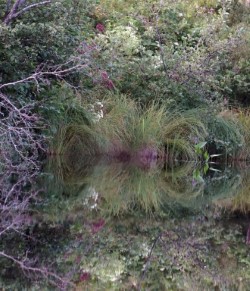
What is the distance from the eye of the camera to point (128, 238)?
16.9 feet

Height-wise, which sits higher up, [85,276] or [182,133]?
[85,276]

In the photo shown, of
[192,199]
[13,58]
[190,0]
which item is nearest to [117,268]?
[192,199]

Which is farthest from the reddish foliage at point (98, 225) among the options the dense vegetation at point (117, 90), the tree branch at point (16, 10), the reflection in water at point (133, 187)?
the tree branch at point (16, 10)

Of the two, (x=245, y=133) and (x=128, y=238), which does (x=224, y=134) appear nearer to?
(x=245, y=133)

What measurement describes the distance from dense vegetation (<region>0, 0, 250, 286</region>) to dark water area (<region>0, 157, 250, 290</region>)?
0.21m

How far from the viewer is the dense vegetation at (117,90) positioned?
934 centimetres

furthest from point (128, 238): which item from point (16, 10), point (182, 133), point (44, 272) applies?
point (182, 133)

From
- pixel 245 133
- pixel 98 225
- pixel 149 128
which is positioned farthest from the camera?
pixel 245 133

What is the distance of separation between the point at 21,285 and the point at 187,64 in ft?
32.3

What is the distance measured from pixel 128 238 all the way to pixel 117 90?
24.3 ft

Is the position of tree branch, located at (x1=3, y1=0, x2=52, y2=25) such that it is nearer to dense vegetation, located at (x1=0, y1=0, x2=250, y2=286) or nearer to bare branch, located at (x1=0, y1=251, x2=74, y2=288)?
dense vegetation, located at (x1=0, y1=0, x2=250, y2=286)

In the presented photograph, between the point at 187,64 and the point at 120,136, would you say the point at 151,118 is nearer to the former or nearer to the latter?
the point at 120,136

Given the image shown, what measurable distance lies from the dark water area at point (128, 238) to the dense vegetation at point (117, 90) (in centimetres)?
21

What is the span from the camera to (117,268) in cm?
418
